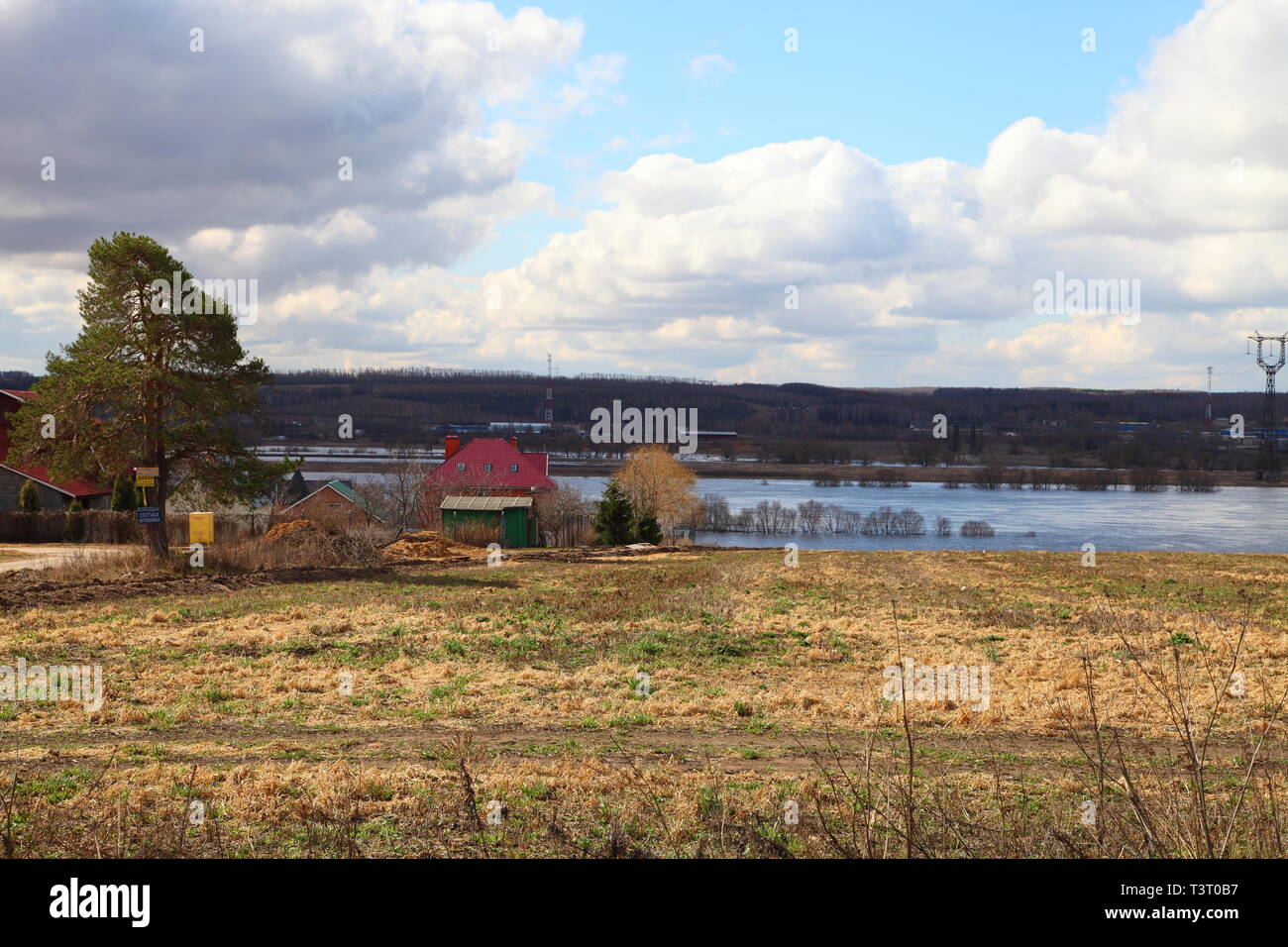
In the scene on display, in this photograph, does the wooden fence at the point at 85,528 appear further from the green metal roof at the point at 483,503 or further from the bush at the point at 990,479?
the bush at the point at 990,479

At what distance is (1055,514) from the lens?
260 ft

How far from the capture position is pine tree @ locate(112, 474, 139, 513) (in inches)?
1411

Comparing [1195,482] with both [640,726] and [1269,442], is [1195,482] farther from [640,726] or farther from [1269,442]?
[640,726]

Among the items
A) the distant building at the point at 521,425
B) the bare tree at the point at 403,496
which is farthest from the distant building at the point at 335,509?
the distant building at the point at 521,425

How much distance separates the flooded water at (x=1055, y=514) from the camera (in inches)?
2295

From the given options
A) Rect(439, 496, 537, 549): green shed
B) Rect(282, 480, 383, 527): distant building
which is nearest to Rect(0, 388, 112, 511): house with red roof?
Rect(282, 480, 383, 527): distant building

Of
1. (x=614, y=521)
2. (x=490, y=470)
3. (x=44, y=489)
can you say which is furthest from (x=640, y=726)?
(x=490, y=470)

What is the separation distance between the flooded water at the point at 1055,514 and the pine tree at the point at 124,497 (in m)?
33.7

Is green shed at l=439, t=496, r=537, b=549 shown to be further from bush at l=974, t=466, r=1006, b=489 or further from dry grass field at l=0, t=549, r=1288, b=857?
bush at l=974, t=466, r=1006, b=489

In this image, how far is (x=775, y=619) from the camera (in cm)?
1748

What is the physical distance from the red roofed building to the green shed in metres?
3.16
